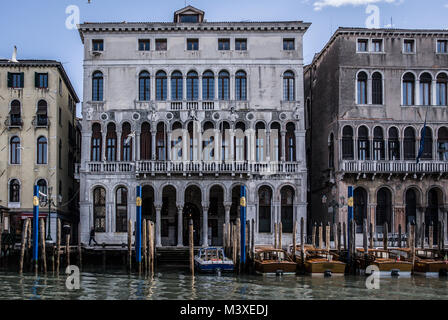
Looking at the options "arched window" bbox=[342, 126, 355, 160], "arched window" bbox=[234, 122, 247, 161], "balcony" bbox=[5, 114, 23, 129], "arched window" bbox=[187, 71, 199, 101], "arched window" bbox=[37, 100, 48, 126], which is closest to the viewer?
"arched window" bbox=[342, 126, 355, 160]

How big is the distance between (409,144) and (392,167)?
5.99 ft

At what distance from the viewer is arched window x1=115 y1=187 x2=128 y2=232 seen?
34.9 metres

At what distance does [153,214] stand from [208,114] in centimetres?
611

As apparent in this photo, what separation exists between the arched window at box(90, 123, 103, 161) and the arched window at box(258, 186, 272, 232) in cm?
874

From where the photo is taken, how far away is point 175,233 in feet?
119

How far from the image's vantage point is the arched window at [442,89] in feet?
116

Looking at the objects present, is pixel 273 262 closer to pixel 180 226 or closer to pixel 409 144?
pixel 180 226

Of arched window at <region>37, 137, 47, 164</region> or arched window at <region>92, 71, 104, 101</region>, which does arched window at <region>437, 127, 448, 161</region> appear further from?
arched window at <region>37, 137, 47, 164</region>

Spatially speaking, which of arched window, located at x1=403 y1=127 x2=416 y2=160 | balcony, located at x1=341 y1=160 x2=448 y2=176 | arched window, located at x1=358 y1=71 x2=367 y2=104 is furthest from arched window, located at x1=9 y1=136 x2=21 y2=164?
arched window, located at x1=403 y1=127 x2=416 y2=160

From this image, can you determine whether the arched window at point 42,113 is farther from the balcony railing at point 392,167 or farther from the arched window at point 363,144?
the arched window at point 363,144

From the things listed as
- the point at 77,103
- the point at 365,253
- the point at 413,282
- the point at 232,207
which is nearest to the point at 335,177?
the point at 232,207

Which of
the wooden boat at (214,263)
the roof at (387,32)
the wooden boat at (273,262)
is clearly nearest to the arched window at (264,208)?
the wooden boat at (273,262)

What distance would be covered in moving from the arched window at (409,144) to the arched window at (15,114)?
806 inches
